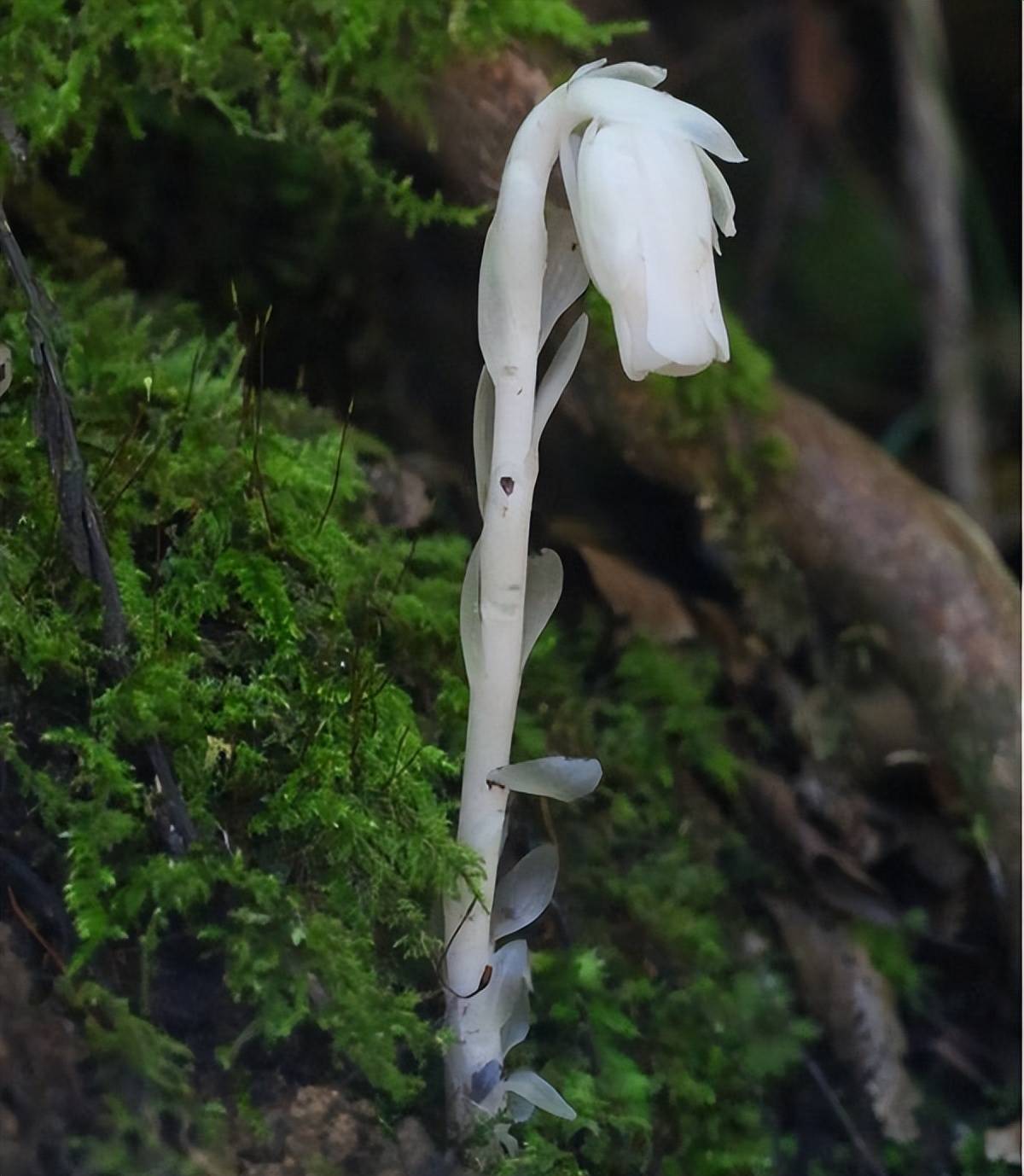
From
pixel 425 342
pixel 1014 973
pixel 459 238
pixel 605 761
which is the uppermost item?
pixel 459 238

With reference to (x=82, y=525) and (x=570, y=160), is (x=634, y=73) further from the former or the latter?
(x=82, y=525)

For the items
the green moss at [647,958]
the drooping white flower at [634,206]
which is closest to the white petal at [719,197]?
the drooping white flower at [634,206]

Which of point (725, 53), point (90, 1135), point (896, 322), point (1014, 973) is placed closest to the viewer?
point (90, 1135)

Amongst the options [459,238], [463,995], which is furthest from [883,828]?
[459,238]

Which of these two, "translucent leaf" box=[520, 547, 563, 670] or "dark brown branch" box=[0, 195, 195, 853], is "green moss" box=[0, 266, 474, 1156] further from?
"translucent leaf" box=[520, 547, 563, 670]

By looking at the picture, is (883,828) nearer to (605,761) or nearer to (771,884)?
(771,884)

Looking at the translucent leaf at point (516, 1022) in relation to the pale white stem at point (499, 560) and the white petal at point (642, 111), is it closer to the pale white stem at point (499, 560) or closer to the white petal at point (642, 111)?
the pale white stem at point (499, 560)

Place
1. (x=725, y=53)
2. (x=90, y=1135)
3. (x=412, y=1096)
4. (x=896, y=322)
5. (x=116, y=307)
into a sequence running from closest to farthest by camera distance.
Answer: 1. (x=90, y=1135)
2. (x=412, y=1096)
3. (x=116, y=307)
4. (x=725, y=53)
5. (x=896, y=322)
